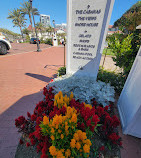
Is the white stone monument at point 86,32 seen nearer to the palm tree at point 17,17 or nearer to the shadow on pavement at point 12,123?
the shadow on pavement at point 12,123

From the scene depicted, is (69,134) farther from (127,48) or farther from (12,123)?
(127,48)

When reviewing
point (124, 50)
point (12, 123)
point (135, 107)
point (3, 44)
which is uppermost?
point (124, 50)

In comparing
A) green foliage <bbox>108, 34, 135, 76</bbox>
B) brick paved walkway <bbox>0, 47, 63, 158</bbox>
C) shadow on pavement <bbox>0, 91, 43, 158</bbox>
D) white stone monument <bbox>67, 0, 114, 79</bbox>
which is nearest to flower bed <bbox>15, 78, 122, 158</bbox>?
shadow on pavement <bbox>0, 91, 43, 158</bbox>

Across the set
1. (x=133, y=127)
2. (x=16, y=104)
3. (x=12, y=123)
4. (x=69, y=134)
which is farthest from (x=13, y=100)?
(x=133, y=127)

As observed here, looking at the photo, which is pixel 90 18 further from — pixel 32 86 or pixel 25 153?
pixel 32 86

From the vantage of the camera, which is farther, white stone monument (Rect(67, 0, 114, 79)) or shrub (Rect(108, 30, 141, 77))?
shrub (Rect(108, 30, 141, 77))

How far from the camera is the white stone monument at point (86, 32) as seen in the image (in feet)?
7.27

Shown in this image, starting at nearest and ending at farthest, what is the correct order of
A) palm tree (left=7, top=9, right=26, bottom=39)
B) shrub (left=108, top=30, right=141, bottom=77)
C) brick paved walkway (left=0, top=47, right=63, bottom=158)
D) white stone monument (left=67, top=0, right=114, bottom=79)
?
brick paved walkway (left=0, top=47, right=63, bottom=158) < white stone monument (left=67, top=0, right=114, bottom=79) < shrub (left=108, top=30, right=141, bottom=77) < palm tree (left=7, top=9, right=26, bottom=39)

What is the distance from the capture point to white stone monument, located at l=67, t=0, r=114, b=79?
2216mm

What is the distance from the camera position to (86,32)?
2516 mm

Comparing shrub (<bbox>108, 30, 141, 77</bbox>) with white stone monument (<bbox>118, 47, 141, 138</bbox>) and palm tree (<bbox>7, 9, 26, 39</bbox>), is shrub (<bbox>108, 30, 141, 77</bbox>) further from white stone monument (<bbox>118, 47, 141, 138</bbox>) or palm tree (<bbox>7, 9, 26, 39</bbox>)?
palm tree (<bbox>7, 9, 26, 39</bbox>)

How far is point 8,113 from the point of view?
275 cm

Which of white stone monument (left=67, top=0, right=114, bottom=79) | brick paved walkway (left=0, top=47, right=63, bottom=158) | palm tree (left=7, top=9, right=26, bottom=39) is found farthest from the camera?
palm tree (left=7, top=9, right=26, bottom=39)

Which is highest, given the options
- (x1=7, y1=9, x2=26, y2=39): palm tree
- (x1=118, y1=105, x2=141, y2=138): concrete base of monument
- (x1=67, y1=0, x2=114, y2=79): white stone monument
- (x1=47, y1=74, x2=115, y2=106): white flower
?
(x1=7, y1=9, x2=26, y2=39): palm tree
